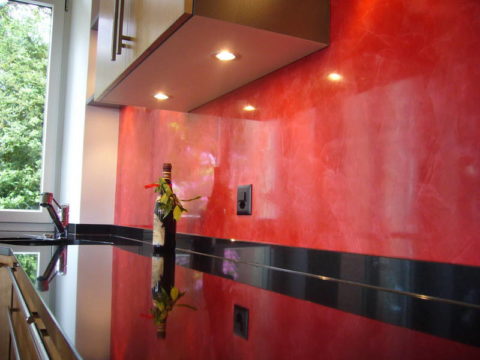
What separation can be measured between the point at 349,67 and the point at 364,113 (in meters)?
0.13

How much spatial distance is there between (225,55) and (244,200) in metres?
0.47

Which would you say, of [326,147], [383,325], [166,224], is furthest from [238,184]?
[383,325]

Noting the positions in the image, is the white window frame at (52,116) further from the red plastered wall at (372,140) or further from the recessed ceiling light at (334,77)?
the recessed ceiling light at (334,77)

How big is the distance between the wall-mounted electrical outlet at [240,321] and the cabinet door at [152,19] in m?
0.60

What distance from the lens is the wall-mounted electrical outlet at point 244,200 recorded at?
4.81 feet

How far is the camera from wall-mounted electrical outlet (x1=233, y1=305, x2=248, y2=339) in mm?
582

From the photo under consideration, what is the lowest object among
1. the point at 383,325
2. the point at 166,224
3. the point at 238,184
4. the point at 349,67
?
the point at 383,325

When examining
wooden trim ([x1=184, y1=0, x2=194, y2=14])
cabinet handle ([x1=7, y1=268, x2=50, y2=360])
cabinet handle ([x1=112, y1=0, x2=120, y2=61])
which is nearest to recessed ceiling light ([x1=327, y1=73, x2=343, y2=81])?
wooden trim ([x1=184, y1=0, x2=194, y2=14])

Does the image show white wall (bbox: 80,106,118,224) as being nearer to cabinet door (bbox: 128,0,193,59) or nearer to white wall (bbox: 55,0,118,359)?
white wall (bbox: 55,0,118,359)

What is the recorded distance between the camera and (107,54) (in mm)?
1726

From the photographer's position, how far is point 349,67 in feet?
3.57

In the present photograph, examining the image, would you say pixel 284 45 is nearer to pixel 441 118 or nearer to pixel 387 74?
pixel 387 74

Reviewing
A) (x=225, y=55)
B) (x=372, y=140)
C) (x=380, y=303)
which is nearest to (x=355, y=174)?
(x=372, y=140)

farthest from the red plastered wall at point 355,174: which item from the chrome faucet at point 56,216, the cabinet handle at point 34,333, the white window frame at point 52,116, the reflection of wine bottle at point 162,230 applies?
the white window frame at point 52,116
